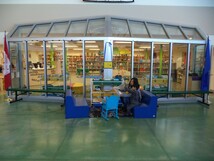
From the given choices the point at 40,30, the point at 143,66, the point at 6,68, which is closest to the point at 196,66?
the point at 143,66

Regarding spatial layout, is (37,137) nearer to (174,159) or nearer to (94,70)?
(174,159)

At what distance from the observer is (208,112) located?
6008mm

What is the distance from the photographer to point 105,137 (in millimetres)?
4031

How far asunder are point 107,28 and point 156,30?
236cm

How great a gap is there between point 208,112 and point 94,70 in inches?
206

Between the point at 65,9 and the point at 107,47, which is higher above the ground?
the point at 65,9

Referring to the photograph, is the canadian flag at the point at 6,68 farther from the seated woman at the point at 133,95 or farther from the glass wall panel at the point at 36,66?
the seated woman at the point at 133,95

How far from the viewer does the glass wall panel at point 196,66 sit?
7.77 m

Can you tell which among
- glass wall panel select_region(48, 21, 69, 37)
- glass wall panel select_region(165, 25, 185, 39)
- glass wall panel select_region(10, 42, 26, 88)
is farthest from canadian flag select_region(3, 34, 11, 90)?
glass wall panel select_region(165, 25, 185, 39)

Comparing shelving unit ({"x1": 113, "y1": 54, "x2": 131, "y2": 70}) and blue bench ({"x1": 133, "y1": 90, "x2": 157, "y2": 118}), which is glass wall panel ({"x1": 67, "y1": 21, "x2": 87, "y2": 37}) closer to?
shelving unit ({"x1": 113, "y1": 54, "x2": 131, "y2": 70})

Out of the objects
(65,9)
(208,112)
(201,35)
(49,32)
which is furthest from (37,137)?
(201,35)

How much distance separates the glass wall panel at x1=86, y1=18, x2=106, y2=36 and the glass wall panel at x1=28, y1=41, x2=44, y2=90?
89.4 inches

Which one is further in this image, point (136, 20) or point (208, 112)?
point (136, 20)

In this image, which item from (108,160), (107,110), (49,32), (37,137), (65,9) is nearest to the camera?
(108,160)
